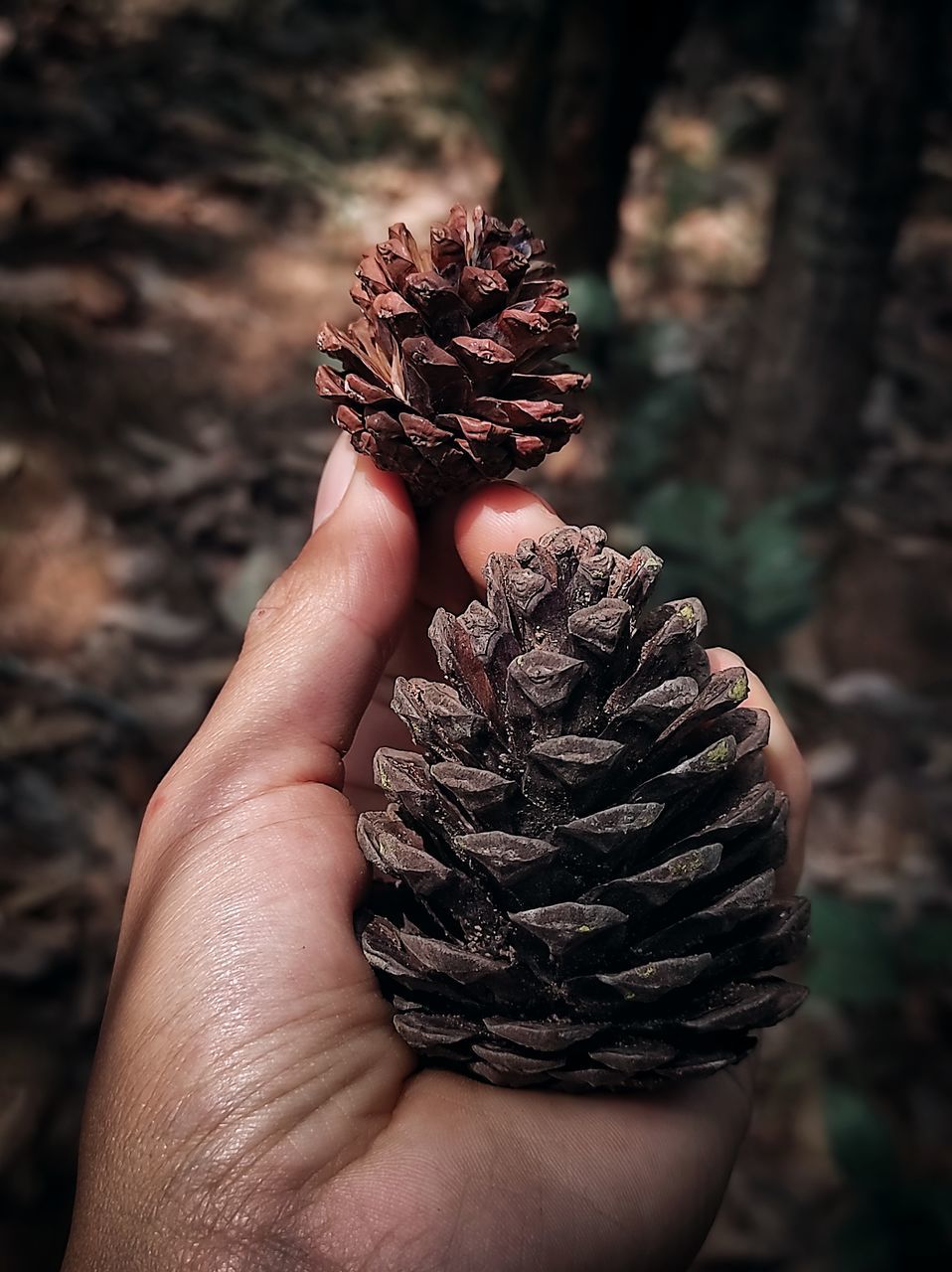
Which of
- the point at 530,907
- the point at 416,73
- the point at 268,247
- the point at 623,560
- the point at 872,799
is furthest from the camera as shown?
the point at 416,73

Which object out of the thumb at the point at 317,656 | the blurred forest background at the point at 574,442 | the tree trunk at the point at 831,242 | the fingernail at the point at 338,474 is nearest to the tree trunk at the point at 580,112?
the blurred forest background at the point at 574,442

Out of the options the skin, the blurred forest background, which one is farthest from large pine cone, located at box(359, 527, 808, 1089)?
the blurred forest background

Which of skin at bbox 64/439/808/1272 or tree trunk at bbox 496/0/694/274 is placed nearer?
skin at bbox 64/439/808/1272

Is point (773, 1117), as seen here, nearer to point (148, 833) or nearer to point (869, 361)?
point (148, 833)

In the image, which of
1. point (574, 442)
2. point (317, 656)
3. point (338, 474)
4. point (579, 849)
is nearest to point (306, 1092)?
point (579, 849)

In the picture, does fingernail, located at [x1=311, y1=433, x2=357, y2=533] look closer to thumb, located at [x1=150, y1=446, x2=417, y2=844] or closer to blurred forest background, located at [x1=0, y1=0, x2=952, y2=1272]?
thumb, located at [x1=150, y1=446, x2=417, y2=844]

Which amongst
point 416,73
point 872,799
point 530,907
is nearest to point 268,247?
point 416,73

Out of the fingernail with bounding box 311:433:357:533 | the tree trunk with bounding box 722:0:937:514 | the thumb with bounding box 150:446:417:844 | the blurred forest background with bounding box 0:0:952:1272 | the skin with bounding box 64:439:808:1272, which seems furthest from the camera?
the tree trunk with bounding box 722:0:937:514
